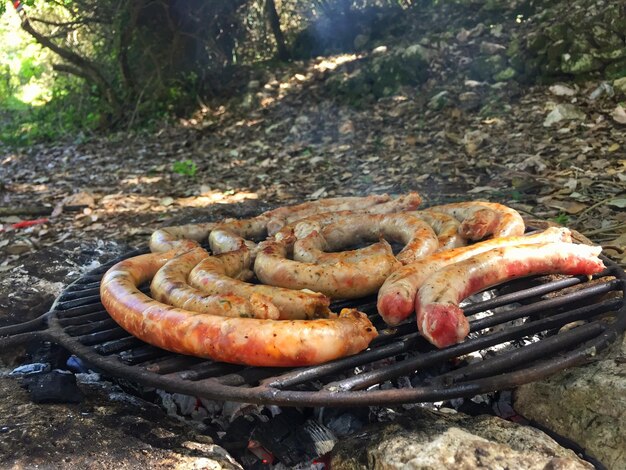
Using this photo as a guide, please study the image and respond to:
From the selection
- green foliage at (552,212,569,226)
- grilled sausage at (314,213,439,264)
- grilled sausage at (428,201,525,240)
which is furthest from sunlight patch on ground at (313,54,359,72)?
grilled sausage at (428,201,525,240)

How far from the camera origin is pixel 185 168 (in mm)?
8461

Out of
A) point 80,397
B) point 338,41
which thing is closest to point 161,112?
point 338,41

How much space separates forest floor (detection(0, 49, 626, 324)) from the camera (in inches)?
206

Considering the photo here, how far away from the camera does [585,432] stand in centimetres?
220

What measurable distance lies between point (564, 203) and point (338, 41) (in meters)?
7.99

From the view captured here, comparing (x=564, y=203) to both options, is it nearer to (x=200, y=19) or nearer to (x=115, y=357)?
(x=115, y=357)

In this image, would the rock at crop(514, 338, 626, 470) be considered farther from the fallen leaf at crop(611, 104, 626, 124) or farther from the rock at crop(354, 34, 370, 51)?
the rock at crop(354, 34, 370, 51)

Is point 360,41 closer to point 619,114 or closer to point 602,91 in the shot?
point 602,91

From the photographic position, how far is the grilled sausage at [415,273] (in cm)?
238

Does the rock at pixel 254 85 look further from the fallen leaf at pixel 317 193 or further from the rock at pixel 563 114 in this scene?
the rock at pixel 563 114

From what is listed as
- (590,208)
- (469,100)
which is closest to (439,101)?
(469,100)

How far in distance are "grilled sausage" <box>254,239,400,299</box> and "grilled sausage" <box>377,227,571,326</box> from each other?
103 mm

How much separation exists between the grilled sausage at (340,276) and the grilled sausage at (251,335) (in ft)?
1.17

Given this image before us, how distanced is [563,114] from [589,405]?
5.40 meters
